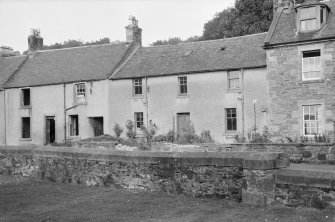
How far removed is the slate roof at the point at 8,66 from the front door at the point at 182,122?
1578cm

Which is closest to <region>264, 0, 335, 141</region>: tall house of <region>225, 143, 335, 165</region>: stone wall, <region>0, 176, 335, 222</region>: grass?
<region>225, 143, 335, 165</region>: stone wall

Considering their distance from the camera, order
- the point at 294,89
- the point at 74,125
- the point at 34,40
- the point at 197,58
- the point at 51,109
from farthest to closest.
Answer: the point at 34,40 < the point at 51,109 < the point at 74,125 < the point at 197,58 < the point at 294,89

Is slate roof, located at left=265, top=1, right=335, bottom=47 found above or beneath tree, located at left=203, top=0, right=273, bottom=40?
beneath

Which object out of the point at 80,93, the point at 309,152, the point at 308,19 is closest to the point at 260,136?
the point at 309,152

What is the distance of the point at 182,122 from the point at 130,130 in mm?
3438

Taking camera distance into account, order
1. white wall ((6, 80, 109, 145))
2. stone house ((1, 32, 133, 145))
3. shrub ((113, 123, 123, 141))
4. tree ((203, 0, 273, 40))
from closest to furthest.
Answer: shrub ((113, 123, 123, 141)) < white wall ((6, 80, 109, 145)) < stone house ((1, 32, 133, 145)) < tree ((203, 0, 273, 40))

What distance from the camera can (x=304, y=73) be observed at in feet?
78.2

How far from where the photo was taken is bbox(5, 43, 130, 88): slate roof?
32.7 m

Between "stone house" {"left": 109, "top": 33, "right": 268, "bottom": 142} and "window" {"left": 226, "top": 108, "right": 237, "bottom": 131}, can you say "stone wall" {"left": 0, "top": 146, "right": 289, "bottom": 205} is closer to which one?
"stone house" {"left": 109, "top": 33, "right": 268, "bottom": 142}

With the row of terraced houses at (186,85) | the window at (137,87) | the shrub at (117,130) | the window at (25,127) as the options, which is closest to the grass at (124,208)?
the row of terraced houses at (186,85)

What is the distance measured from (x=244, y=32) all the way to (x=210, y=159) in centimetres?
3243

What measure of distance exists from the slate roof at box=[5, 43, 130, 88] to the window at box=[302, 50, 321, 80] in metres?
13.7

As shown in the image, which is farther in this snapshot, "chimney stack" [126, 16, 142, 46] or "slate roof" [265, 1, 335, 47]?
"chimney stack" [126, 16, 142, 46]

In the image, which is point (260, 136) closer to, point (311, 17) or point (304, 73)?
point (304, 73)
